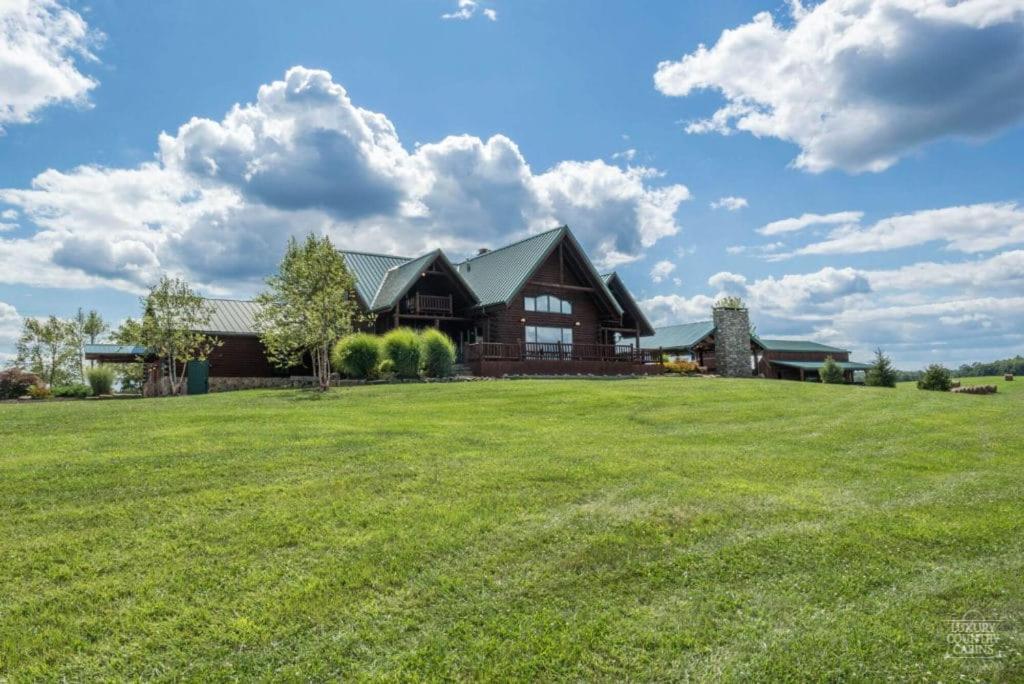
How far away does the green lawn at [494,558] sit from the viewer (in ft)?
13.8

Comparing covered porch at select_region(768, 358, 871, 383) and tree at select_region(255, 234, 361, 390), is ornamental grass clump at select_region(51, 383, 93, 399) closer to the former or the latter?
tree at select_region(255, 234, 361, 390)

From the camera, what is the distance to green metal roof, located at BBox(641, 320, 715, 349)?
45781 millimetres

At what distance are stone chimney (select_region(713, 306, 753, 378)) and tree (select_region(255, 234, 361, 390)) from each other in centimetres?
2509

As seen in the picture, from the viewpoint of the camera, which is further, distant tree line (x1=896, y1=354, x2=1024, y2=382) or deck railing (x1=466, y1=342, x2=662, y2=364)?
distant tree line (x1=896, y1=354, x2=1024, y2=382)

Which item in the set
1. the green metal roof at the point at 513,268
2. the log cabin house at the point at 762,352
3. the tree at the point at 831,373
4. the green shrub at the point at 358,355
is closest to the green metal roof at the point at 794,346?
the log cabin house at the point at 762,352

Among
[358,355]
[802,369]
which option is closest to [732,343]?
[802,369]

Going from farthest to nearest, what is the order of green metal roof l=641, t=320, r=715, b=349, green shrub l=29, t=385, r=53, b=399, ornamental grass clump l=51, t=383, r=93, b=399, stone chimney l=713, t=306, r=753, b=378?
green metal roof l=641, t=320, r=715, b=349 < stone chimney l=713, t=306, r=753, b=378 < ornamental grass clump l=51, t=383, r=93, b=399 < green shrub l=29, t=385, r=53, b=399

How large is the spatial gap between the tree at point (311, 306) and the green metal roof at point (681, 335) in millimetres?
27769

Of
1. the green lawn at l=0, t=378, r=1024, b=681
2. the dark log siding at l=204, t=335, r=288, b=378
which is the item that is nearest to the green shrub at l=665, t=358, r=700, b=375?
the dark log siding at l=204, t=335, r=288, b=378

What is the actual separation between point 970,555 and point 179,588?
749cm

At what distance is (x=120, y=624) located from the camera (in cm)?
441

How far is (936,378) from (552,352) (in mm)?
22257

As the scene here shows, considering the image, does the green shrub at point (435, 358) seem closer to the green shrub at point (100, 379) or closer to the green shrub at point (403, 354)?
the green shrub at point (403, 354)

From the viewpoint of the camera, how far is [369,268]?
33.5 meters
